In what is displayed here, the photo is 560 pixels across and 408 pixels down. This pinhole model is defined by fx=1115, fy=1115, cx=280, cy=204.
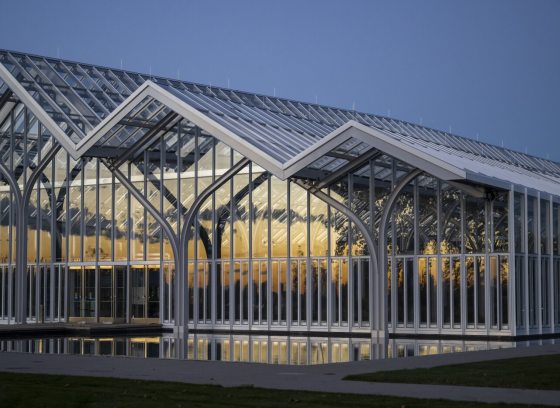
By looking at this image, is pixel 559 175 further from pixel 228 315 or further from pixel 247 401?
pixel 247 401

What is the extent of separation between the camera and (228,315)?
41.3 metres

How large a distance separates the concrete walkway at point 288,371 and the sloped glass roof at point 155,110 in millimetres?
11652

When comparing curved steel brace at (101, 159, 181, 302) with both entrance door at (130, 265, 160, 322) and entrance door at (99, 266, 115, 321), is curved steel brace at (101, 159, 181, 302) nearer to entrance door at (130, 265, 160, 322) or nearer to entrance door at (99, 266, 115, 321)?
entrance door at (130, 265, 160, 322)

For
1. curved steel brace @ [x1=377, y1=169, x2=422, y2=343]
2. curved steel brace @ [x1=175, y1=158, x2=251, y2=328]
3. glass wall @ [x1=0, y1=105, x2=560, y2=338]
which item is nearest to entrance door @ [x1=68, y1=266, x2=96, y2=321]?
glass wall @ [x1=0, y1=105, x2=560, y2=338]

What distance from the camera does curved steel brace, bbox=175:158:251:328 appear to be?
3850cm

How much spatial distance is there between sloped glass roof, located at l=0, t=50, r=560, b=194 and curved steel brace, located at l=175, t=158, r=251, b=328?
5.18 feet

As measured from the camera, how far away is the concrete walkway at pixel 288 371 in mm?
16969

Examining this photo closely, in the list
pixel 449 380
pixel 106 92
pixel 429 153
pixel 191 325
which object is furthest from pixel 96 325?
pixel 449 380

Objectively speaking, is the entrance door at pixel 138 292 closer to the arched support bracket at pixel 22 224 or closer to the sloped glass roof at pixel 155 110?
the arched support bracket at pixel 22 224

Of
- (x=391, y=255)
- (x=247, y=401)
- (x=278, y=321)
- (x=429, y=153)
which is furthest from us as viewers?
(x=278, y=321)

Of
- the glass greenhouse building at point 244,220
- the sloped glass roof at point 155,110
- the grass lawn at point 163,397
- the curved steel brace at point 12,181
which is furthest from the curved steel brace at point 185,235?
the grass lawn at point 163,397

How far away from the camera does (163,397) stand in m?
17.1

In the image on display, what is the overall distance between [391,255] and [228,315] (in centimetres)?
714

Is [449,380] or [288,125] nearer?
[449,380]
